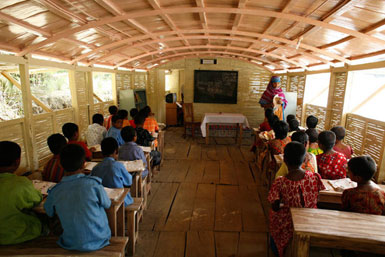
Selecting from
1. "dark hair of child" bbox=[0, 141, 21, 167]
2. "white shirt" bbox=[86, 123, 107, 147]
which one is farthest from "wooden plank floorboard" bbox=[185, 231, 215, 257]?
"white shirt" bbox=[86, 123, 107, 147]

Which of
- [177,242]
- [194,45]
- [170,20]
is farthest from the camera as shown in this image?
[194,45]

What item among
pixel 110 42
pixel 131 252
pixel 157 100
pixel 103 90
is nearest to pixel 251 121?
pixel 157 100

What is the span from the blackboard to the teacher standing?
11.5ft

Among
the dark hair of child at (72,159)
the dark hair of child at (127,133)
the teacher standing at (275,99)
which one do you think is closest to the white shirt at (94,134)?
the dark hair of child at (127,133)

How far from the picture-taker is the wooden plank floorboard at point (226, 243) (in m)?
2.73

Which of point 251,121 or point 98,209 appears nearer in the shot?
point 98,209

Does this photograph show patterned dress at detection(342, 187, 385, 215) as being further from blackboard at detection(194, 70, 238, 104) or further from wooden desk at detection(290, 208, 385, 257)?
→ blackboard at detection(194, 70, 238, 104)

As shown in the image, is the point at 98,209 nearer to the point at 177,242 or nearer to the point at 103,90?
the point at 177,242

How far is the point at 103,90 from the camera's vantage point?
822cm

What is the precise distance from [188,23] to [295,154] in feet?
11.9

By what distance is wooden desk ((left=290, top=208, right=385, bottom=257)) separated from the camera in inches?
71.3

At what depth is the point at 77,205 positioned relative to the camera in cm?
175

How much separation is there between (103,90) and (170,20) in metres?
4.86

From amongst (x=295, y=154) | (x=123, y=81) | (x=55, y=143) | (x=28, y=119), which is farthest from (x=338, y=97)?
(x=123, y=81)
